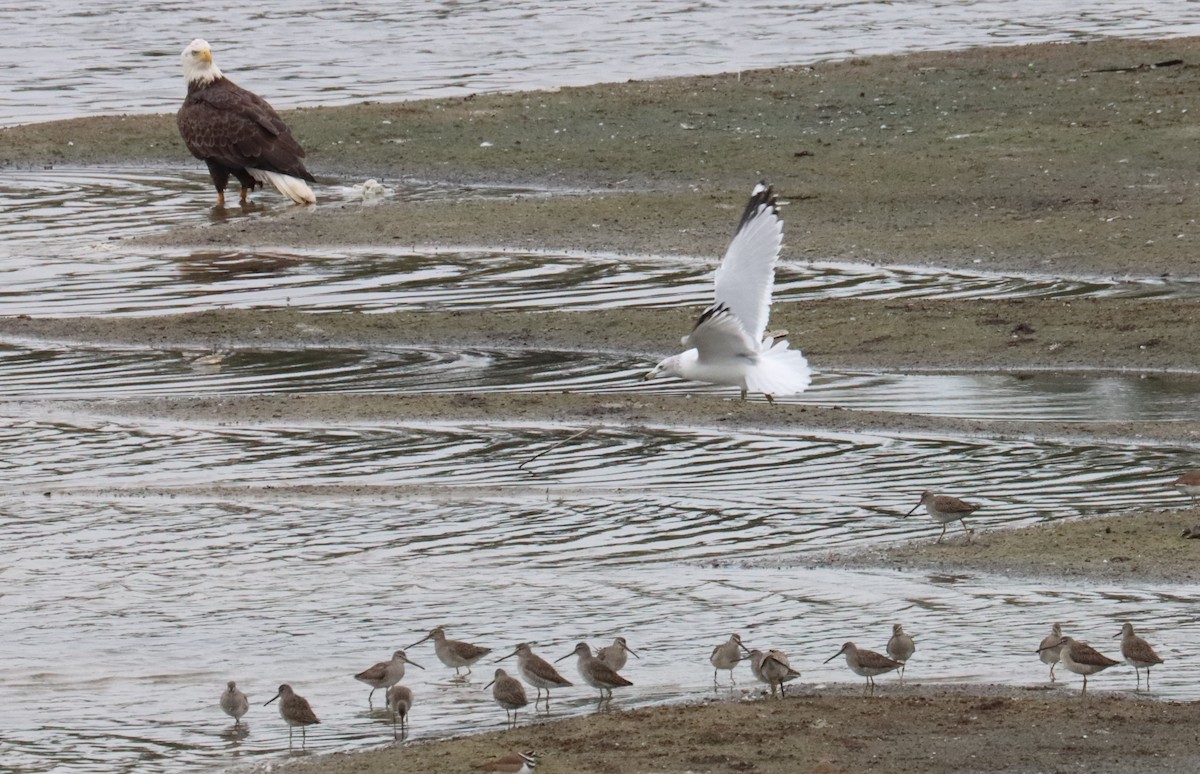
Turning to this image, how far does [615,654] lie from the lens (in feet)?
29.3

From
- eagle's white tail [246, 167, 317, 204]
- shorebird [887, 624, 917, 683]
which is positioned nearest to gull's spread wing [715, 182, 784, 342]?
shorebird [887, 624, 917, 683]

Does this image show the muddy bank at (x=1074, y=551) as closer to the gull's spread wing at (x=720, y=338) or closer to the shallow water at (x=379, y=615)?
the shallow water at (x=379, y=615)

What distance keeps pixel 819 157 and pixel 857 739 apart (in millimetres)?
15769

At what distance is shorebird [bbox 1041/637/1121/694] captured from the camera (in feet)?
27.8

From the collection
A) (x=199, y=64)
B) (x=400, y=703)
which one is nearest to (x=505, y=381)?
(x=400, y=703)

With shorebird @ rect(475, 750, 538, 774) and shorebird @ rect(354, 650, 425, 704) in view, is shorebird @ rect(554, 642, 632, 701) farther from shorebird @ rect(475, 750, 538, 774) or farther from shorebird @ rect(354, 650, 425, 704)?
shorebird @ rect(475, 750, 538, 774)

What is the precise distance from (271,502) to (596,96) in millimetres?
15877

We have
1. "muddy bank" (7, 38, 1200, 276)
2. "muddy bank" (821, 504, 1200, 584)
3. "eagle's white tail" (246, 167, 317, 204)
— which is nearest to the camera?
"muddy bank" (821, 504, 1200, 584)

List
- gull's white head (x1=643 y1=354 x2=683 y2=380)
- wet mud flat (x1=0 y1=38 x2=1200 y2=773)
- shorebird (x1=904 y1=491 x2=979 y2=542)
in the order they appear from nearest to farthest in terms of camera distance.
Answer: wet mud flat (x1=0 y1=38 x2=1200 y2=773) < shorebird (x1=904 y1=491 x2=979 y2=542) < gull's white head (x1=643 y1=354 x2=683 y2=380)

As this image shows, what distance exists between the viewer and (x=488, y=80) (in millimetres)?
31719

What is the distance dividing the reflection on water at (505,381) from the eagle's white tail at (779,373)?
1358 mm

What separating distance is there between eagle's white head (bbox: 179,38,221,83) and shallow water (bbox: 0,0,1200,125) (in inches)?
212

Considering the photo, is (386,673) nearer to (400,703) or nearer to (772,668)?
(400,703)

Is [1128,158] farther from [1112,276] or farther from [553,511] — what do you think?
[553,511]
